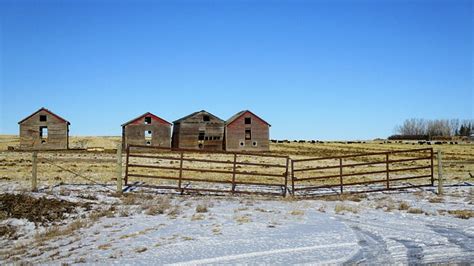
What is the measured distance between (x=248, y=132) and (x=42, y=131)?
2802cm

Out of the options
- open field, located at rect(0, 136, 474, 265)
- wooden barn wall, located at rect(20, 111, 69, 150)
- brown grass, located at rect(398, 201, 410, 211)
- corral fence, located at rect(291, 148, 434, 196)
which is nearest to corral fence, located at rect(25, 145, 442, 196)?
corral fence, located at rect(291, 148, 434, 196)

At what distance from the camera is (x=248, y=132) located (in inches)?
2264

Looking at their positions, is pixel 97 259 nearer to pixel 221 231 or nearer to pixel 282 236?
pixel 221 231

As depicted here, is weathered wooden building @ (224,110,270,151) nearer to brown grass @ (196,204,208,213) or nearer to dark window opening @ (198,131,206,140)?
dark window opening @ (198,131,206,140)

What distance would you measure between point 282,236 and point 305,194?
752 centimetres

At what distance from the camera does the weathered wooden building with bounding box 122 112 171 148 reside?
54.4 m

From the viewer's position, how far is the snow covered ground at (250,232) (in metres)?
7.58

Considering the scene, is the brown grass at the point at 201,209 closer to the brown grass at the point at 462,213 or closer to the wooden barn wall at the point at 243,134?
the brown grass at the point at 462,213

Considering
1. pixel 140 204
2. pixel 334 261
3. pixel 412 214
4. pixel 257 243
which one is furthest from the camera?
pixel 140 204

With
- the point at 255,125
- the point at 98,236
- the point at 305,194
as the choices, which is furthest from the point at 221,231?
the point at 255,125

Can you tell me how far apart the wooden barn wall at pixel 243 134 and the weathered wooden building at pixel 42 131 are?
22328mm

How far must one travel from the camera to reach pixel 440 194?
50.1ft

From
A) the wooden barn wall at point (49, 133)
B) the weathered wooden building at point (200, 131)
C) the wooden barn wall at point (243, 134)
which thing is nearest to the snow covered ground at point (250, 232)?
the weathered wooden building at point (200, 131)

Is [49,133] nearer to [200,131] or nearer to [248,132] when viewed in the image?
[200,131]
